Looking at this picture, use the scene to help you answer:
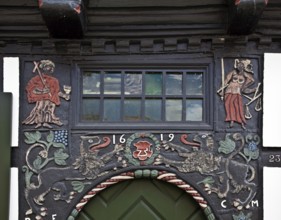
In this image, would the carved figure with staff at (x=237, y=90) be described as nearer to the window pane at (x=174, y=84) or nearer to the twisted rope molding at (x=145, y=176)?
the window pane at (x=174, y=84)

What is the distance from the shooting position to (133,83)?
3.21m

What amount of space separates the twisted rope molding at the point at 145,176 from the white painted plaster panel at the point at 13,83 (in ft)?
2.07

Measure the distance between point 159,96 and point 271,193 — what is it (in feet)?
3.41

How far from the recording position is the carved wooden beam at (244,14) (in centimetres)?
279

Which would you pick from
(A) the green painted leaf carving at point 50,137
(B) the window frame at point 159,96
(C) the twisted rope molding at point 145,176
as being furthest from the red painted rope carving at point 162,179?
(A) the green painted leaf carving at point 50,137

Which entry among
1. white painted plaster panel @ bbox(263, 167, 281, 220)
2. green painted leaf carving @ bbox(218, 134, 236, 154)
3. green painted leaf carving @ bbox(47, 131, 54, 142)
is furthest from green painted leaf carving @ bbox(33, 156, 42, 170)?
white painted plaster panel @ bbox(263, 167, 281, 220)

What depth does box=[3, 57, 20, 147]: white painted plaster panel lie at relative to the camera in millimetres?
3125

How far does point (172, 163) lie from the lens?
3102 millimetres

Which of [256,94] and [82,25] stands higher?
[82,25]

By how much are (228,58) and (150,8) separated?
660 millimetres

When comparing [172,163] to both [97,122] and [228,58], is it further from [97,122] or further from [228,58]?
[228,58]

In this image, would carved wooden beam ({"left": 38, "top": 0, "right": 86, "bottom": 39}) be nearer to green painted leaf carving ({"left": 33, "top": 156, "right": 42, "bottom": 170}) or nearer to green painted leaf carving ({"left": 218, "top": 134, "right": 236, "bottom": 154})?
green painted leaf carving ({"left": 33, "top": 156, "right": 42, "bottom": 170})

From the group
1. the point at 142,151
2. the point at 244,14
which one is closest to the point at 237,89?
the point at 244,14

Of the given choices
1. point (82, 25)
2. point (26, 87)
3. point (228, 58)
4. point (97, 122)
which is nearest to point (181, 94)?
point (228, 58)
